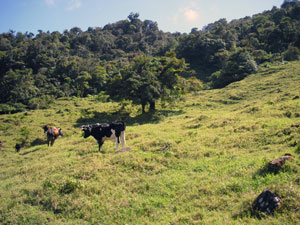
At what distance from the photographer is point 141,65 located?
85.8ft

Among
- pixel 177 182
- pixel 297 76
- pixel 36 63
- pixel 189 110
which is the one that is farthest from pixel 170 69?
pixel 36 63

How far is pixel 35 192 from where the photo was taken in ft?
25.9

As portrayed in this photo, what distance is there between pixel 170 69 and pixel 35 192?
2007 cm

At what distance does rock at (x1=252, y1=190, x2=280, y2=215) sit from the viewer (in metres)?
5.05

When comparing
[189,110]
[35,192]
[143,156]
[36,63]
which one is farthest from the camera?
[36,63]

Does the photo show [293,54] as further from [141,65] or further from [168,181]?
[168,181]

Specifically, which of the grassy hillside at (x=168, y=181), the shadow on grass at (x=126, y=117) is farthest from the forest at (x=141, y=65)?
the grassy hillside at (x=168, y=181)

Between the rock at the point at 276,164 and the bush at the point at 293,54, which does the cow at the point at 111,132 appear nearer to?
the rock at the point at 276,164

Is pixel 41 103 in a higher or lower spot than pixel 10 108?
higher

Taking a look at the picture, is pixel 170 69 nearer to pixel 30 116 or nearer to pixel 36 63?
pixel 30 116

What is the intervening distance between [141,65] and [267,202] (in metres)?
22.6

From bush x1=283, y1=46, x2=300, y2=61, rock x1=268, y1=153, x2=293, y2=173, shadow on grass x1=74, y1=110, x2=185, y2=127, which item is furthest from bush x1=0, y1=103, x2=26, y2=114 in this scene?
bush x1=283, y1=46, x2=300, y2=61

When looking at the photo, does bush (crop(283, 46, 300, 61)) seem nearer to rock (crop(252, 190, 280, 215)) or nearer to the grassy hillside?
the grassy hillside

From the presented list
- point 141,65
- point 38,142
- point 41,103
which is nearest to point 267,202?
point 38,142
